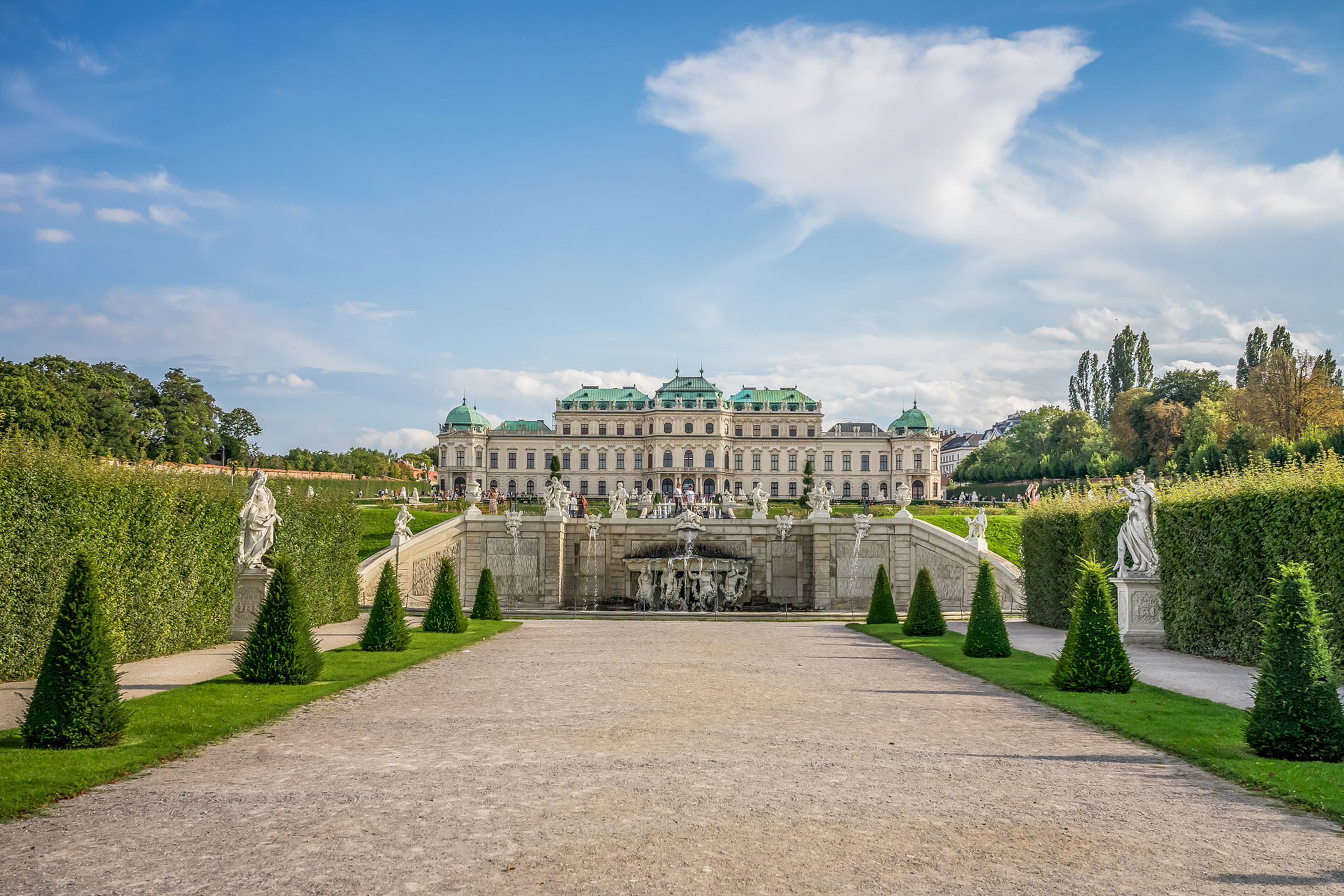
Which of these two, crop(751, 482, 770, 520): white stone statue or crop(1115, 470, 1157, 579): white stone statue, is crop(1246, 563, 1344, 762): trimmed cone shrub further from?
crop(751, 482, 770, 520): white stone statue

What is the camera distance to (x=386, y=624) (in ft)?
46.9

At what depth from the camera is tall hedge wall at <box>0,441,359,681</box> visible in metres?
11.0

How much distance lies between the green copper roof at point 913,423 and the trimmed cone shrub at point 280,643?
100 metres

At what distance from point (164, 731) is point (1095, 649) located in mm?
8921

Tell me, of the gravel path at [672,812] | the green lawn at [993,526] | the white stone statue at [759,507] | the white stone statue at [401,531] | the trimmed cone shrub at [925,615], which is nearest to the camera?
the gravel path at [672,812]

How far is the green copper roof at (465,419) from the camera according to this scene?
106375mm

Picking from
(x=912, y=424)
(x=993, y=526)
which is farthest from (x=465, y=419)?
(x=993, y=526)

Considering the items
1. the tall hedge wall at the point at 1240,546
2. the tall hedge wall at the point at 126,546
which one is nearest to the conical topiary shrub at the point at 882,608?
the tall hedge wall at the point at 1240,546

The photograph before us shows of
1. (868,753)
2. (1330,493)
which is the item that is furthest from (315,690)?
(1330,493)

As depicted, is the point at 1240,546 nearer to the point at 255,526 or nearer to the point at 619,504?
the point at 255,526

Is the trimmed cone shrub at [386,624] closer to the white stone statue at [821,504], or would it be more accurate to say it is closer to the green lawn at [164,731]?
the green lawn at [164,731]

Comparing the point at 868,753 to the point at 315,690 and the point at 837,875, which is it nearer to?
the point at 837,875

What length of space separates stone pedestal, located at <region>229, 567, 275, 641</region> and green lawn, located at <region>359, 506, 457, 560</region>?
18203mm

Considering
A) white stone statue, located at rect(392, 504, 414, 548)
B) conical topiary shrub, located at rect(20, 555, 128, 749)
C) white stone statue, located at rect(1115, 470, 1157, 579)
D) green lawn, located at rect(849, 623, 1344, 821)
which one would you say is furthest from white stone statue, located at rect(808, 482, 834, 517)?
conical topiary shrub, located at rect(20, 555, 128, 749)
